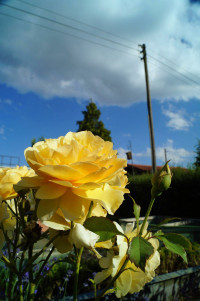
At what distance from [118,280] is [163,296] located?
1.70 m

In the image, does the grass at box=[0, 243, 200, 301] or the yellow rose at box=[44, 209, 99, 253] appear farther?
the grass at box=[0, 243, 200, 301]

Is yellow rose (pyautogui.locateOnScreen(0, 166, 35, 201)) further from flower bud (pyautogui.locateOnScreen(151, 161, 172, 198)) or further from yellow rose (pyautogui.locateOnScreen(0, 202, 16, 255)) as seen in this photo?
flower bud (pyautogui.locateOnScreen(151, 161, 172, 198))

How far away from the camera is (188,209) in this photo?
6.04 meters

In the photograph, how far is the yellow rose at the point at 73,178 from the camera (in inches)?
14.3

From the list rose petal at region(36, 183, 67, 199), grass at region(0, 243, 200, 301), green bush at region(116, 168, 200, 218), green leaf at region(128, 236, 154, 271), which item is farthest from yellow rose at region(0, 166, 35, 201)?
green bush at region(116, 168, 200, 218)

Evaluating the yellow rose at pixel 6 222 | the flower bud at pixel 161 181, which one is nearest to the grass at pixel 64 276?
the yellow rose at pixel 6 222

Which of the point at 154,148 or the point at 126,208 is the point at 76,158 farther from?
the point at 154,148

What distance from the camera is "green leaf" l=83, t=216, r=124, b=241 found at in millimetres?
378

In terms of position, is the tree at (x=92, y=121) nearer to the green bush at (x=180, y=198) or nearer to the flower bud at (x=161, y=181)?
the green bush at (x=180, y=198)

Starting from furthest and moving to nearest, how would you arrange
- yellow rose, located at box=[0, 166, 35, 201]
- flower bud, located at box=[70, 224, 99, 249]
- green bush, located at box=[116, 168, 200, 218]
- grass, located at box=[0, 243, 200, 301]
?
green bush, located at box=[116, 168, 200, 218] < grass, located at box=[0, 243, 200, 301] < yellow rose, located at box=[0, 166, 35, 201] < flower bud, located at box=[70, 224, 99, 249]

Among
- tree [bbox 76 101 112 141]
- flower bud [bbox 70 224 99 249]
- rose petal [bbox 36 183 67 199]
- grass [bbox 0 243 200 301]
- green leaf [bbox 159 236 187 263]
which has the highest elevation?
tree [bbox 76 101 112 141]

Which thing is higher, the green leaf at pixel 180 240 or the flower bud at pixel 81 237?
the flower bud at pixel 81 237

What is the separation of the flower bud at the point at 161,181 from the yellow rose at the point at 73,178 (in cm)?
7

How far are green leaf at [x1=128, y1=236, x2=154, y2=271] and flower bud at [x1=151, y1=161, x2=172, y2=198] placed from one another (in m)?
0.09
